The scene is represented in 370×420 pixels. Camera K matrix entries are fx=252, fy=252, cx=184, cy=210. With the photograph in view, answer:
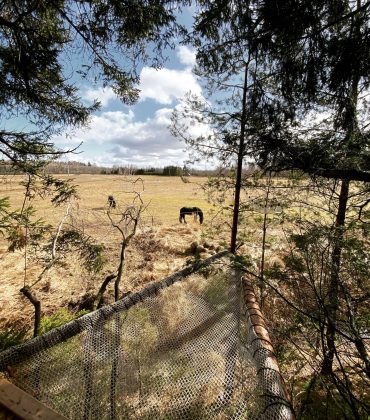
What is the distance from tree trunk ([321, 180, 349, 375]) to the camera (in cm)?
181

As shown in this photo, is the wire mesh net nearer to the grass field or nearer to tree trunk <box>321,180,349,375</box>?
tree trunk <box>321,180,349,375</box>

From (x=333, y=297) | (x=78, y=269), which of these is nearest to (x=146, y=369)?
(x=333, y=297)

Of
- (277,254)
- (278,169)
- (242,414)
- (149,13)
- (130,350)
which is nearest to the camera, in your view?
(242,414)

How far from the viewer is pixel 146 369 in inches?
65.6

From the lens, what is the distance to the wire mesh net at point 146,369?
52.6 inches

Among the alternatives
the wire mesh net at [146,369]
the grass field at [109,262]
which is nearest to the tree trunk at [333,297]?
the wire mesh net at [146,369]

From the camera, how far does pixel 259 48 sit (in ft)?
6.06

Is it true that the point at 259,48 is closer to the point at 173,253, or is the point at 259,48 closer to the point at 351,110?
the point at 351,110

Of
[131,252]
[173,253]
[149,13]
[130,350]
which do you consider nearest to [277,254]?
[173,253]

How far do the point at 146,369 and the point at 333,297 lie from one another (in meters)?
1.61

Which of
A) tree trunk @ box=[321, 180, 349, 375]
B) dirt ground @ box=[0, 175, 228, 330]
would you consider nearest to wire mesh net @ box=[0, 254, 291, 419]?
tree trunk @ box=[321, 180, 349, 375]

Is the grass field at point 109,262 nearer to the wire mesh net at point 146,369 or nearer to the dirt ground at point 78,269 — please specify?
the dirt ground at point 78,269

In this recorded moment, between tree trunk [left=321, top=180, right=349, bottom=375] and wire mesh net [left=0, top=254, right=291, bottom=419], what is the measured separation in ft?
1.91

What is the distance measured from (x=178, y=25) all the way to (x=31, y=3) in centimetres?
131
